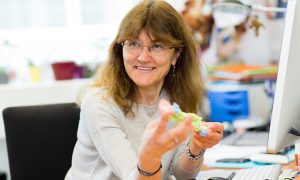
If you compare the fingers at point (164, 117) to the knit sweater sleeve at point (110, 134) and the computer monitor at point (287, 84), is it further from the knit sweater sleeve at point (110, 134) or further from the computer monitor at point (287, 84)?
the computer monitor at point (287, 84)

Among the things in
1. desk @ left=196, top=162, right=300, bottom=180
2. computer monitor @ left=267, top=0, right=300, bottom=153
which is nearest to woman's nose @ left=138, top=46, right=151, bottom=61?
computer monitor @ left=267, top=0, right=300, bottom=153

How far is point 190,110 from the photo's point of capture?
1.64 metres

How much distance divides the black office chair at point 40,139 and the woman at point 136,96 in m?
0.13

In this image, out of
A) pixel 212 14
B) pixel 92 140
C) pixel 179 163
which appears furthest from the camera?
pixel 212 14

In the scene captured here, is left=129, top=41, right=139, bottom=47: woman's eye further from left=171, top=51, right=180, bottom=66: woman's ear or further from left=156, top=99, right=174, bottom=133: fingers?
left=156, top=99, right=174, bottom=133: fingers

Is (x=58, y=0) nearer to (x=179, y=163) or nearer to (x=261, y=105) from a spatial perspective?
(x=261, y=105)

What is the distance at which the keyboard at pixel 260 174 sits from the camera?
1357 mm

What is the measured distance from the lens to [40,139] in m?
1.60

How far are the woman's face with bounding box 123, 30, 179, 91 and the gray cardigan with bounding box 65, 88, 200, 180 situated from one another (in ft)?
0.39

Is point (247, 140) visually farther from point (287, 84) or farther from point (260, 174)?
point (287, 84)

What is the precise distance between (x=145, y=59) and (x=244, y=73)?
161 cm

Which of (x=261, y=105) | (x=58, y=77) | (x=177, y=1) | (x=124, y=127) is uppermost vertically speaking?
(x=177, y=1)

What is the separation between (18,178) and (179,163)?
1.91ft

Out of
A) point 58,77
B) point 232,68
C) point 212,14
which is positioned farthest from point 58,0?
point 232,68
